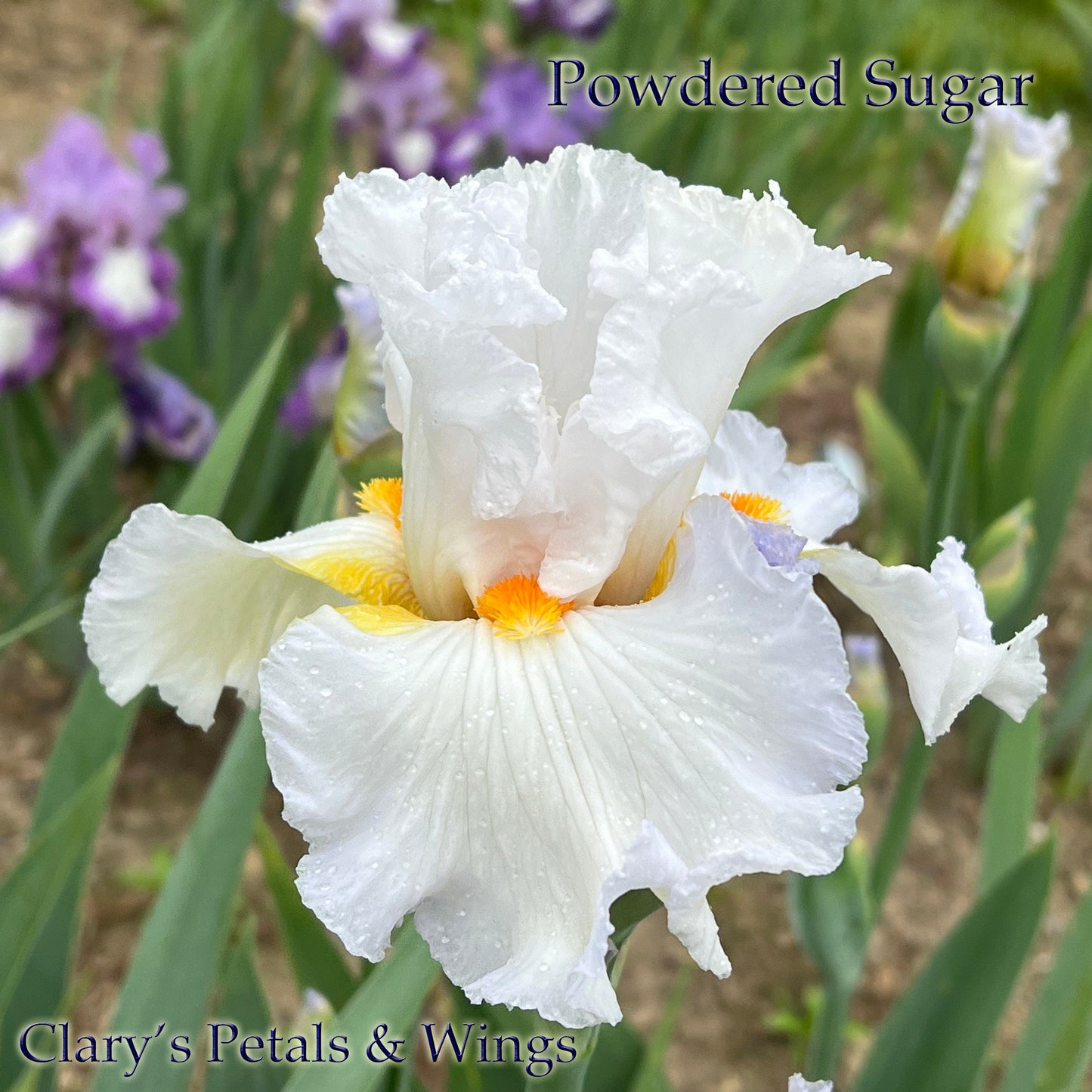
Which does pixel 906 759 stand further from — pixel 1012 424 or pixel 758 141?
pixel 758 141

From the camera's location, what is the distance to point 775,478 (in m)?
0.75

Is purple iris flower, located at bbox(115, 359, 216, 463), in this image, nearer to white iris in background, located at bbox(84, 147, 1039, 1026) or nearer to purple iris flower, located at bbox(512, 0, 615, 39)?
white iris in background, located at bbox(84, 147, 1039, 1026)

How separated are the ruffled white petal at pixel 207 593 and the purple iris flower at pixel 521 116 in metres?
1.49

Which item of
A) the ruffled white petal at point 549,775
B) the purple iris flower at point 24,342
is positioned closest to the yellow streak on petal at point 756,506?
the ruffled white petal at point 549,775

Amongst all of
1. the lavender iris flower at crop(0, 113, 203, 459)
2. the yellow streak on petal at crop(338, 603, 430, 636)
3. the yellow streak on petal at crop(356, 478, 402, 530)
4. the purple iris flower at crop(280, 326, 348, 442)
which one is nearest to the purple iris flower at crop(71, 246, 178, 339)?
the lavender iris flower at crop(0, 113, 203, 459)

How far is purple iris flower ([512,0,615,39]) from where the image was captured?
7.70 ft

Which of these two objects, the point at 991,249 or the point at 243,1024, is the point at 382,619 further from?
the point at 991,249

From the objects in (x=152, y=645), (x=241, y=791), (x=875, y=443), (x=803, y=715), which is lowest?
(x=875, y=443)

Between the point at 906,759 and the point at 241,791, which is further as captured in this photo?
the point at 906,759

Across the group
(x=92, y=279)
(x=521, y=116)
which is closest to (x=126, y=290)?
(x=92, y=279)

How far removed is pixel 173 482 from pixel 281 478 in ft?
0.64

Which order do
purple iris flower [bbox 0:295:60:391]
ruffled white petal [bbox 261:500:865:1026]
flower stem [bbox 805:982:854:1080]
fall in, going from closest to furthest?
ruffled white petal [bbox 261:500:865:1026] < flower stem [bbox 805:982:854:1080] < purple iris flower [bbox 0:295:60:391]

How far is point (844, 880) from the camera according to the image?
0.93 meters

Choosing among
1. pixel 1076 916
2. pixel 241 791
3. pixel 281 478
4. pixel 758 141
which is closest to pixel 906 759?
pixel 1076 916
